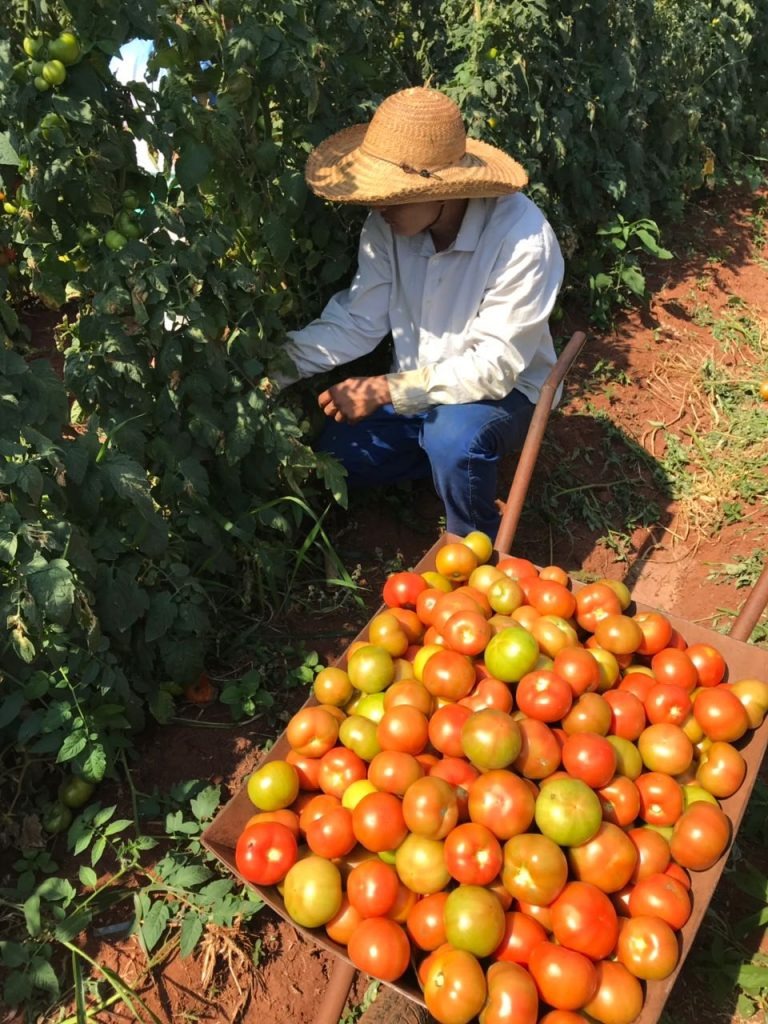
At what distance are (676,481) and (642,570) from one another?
0.67 meters

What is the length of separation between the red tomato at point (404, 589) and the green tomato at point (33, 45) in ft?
5.20

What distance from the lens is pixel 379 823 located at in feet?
5.47

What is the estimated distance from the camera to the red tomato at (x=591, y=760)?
1.72 metres

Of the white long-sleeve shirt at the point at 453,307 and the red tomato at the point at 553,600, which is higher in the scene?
the white long-sleeve shirt at the point at 453,307

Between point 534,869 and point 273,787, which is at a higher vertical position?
point 534,869

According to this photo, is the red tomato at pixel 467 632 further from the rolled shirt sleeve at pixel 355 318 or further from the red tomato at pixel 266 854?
the rolled shirt sleeve at pixel 355 318

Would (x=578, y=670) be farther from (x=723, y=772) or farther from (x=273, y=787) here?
(x=273, y=787)

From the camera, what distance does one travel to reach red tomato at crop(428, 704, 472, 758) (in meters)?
1.82

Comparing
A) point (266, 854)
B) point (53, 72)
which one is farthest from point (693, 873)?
point (53, 72)

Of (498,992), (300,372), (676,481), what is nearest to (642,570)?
(676,481)

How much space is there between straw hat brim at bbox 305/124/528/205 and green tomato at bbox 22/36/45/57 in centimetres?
95

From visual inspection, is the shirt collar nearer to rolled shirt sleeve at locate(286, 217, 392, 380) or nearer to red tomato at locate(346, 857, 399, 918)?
rolled shirt sleeve at locate(286, 217, 392, 380)

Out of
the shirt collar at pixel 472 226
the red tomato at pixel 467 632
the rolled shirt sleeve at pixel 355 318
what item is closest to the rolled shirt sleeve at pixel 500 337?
the shirt collar at pixel 472 226

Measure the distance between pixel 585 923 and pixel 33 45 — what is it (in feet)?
7.56
